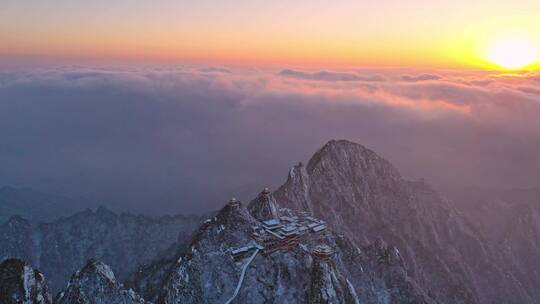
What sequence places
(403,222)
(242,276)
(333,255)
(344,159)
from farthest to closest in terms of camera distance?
(403,222), (344,159), (333,255), (242,276)

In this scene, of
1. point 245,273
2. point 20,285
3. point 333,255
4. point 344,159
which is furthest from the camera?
point 344,159

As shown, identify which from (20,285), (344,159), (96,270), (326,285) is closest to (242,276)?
(326,285)

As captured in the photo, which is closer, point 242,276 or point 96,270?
point 96,270

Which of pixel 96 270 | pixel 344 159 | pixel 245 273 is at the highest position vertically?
pixel 96 270

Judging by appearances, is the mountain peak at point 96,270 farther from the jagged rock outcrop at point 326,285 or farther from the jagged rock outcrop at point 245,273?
the jagged rock outcrop at point 326,285

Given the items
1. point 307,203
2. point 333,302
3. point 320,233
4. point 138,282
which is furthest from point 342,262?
point 138,282

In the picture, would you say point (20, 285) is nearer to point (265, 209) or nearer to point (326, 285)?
point (326, 285)

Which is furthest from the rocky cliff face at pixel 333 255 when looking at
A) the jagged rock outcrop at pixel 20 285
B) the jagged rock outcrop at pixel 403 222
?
the jagged rock outcrop at pixel 20 285

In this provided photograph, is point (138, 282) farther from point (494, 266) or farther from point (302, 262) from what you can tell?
point (494, 266)
